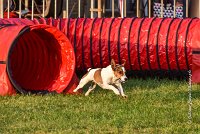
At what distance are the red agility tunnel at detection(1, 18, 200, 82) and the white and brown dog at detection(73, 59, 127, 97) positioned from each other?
7.36 ft

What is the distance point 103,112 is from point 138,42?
446cm

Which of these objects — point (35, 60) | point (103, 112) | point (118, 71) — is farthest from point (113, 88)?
point (35, 60)

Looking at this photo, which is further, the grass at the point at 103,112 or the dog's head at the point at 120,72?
the dog's head at the point at 120,72

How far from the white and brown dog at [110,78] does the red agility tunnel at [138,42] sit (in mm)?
2244

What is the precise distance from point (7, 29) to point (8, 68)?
80 cm

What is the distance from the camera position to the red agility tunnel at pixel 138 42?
1478 centimetres

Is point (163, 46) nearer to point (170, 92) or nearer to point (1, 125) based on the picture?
point (170, 92)

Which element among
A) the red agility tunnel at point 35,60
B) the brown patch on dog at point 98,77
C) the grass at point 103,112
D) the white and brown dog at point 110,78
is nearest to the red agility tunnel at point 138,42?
the red agility tunnel at point 35,60

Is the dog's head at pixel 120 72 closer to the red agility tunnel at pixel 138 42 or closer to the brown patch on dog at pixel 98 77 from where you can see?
the brown patch on dog at pixel 98 77

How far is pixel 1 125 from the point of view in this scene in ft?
31.6

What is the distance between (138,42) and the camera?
1497 centimetres

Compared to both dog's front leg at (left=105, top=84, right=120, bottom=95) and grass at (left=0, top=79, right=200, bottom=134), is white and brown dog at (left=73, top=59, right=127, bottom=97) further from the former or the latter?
grass at (left=0, top=79, right=200, bottom=134)

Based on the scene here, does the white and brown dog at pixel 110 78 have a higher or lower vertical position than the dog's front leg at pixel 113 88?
higher

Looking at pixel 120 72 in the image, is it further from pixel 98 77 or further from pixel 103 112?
pixel 103 112
